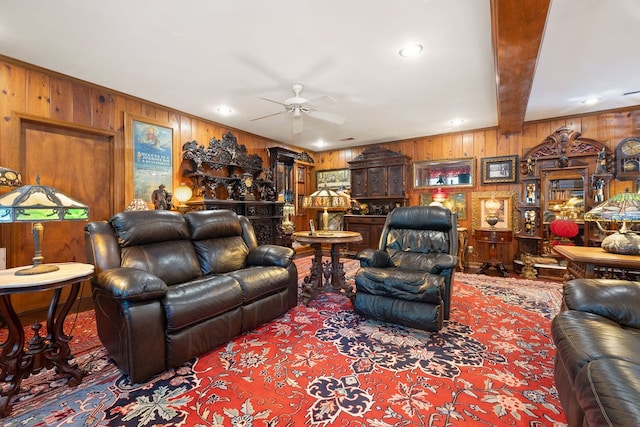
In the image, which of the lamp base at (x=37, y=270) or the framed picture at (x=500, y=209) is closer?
the lamp base at (x=37, y=270)

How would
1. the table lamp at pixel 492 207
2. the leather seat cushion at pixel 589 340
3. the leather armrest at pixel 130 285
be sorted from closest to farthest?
the leather seat cushion at pixel 589 340 → the leather armrest at pixel 130 285 → the table lamp at pixel 492 207

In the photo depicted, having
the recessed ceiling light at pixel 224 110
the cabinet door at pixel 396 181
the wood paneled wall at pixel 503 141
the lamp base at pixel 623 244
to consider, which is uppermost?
the recessed ceiling light at pixel 224 110

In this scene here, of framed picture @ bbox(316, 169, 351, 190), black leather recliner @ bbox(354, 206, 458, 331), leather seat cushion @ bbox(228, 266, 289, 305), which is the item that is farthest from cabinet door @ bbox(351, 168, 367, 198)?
leather seat cushion @ bbox(228, 266, 289, 305)

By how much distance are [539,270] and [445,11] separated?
13.6ft

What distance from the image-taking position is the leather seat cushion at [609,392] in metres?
0.82

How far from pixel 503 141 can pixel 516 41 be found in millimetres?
3350

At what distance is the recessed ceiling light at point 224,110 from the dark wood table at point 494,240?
4.47 meters

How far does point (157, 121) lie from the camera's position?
4004mm

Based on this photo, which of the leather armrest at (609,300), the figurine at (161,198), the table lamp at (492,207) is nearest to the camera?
the leather armrest at (609,300)

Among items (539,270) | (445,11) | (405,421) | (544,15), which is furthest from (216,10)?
(539,270)

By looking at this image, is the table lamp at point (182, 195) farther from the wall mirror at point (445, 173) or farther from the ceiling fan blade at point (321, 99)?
the wall mirror at point (445, 173)

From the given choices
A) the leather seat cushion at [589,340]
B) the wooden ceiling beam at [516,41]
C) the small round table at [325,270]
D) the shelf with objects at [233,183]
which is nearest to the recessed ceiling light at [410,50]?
the wooden ceiling beam at [516,41]

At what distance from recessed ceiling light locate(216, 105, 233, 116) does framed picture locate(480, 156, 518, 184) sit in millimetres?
4486

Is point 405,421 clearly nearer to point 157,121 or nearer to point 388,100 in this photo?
point 388,100
